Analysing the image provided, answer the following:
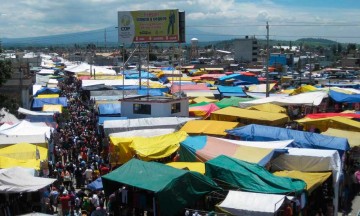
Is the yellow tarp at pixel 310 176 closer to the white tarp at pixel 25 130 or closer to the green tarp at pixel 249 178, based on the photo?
the green tarp at pixel 249 178

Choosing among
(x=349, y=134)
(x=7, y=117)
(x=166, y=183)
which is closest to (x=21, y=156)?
(x=166, y=183)

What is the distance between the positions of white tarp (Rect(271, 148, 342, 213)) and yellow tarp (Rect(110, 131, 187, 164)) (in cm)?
296

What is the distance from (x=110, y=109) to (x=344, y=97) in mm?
11935

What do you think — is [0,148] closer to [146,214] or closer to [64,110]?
[146,214]

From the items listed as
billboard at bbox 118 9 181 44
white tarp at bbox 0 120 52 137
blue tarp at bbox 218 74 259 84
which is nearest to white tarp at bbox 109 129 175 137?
white tarp at bbox 0 120 52 137

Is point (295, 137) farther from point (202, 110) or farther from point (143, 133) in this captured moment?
point (202, 110)

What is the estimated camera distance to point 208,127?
1630 centimetres

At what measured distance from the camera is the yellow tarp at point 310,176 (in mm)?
10837

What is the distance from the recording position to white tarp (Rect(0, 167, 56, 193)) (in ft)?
33.5

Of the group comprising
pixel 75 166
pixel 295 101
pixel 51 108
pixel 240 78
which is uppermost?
pixel 295 101

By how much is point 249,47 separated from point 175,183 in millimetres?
106420

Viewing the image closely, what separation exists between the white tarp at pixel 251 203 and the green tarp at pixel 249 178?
1.61 ft

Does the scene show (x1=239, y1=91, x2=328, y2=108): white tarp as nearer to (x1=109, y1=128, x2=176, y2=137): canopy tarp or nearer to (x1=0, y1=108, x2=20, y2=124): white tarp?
(x1=109, y1=128, x2=176, y2=137): canopy tarp

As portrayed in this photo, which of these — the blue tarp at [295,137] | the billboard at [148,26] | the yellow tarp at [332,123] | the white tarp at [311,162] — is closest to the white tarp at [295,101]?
the yellow tarp at [332,123]
